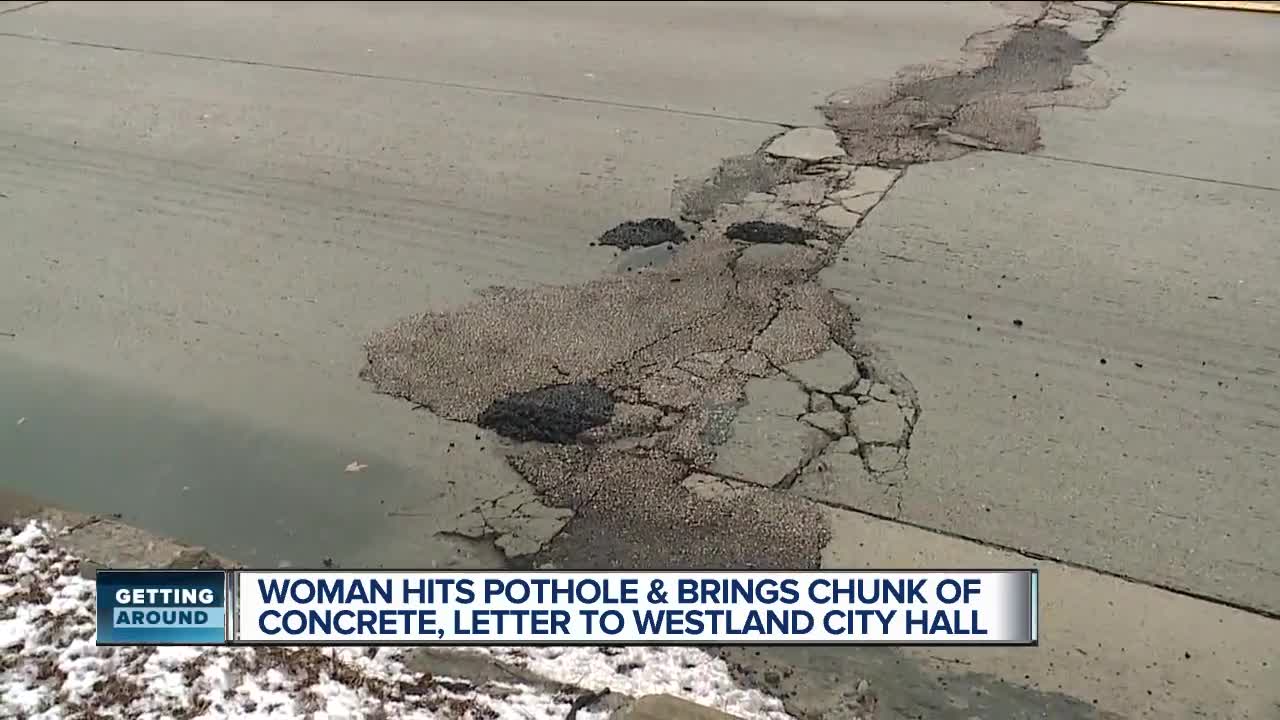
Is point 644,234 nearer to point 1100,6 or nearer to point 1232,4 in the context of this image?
point 1100,6

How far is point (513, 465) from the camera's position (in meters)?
4.42

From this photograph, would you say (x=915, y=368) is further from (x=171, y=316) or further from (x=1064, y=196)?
(x=171, y=316)


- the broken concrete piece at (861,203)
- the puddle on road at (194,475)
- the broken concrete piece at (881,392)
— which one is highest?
the broken concrete piece at (861,203)

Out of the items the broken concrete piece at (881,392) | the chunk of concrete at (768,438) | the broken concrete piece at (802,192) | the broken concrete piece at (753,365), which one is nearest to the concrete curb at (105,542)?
the chunk of concrete at (768,438)

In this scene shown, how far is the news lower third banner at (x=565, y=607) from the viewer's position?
11.4 feet

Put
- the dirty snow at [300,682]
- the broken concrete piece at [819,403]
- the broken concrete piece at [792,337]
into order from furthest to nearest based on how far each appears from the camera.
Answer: the broken concrete piece at [792,337] → the broken concrete piece at [819,403] → the dirty snow at [300,682]

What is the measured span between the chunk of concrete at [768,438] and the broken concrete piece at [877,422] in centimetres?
17

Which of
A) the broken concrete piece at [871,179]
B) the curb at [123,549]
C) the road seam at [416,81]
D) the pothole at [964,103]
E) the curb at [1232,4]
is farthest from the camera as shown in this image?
the curb at [1232,4]

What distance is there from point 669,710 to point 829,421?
1.98m

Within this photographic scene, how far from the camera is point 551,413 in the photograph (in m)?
4.67

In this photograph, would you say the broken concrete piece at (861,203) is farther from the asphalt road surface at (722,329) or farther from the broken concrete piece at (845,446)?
the broken concrete piece at (845,446)

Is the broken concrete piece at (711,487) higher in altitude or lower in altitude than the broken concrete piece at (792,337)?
lower

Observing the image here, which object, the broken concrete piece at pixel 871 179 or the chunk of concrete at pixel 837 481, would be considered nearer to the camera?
the chunk of concrete at pixel 837 481

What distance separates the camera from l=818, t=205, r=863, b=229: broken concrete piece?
20.8ft
